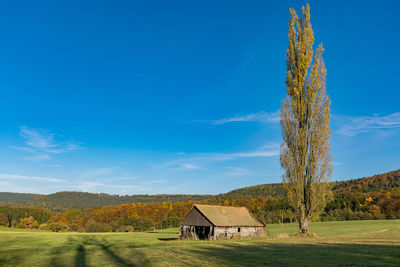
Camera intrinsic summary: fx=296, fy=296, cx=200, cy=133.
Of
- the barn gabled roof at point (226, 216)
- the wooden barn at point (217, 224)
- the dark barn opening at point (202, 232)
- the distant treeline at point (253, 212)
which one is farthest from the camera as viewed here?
the distant treeline at point (253, 212)

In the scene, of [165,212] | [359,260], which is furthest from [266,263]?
[165,212]

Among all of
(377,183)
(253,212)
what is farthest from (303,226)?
(377,183)

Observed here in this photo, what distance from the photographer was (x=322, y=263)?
38.9 ft

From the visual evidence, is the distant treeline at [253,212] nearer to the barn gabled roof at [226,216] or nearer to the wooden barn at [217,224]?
the barn gabled roof at [226,216]

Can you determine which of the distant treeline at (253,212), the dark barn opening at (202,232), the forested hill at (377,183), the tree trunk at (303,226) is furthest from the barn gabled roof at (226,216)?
the forested hill at (377,183)

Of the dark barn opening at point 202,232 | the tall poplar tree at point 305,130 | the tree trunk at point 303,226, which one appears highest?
the tall poplar tree at point 305,130

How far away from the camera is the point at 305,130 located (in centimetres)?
3206

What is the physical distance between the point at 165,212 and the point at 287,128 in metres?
96.7

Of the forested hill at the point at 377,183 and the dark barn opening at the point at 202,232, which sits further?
the forested hill at the point at 377,183

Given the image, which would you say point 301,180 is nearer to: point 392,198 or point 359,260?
point 359,260

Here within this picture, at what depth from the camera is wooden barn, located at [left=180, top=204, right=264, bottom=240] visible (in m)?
39.1

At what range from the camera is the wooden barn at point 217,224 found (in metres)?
39.1

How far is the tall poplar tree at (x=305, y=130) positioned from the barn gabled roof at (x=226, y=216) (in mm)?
11823

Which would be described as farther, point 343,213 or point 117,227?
point 117,227
